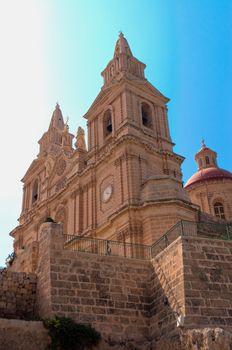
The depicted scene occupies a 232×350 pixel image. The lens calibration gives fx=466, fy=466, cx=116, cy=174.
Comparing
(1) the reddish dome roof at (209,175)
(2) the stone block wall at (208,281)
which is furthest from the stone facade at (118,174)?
(2) the stone block wall at (208,281)

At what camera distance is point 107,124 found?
109 feet

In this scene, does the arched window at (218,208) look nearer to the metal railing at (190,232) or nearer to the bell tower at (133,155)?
the bell tower at (133,155)

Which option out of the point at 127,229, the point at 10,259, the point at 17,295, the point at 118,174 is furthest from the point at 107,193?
the point at 17,295

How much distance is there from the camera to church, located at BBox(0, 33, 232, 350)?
13.6 metres

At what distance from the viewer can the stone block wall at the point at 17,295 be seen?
1470 cm

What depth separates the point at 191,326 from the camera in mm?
12516

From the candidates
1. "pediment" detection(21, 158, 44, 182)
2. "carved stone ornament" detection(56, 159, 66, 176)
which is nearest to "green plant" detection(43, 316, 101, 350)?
"carved stone ornament" detection(56, 159, 66, 176)

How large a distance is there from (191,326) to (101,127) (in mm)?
21916

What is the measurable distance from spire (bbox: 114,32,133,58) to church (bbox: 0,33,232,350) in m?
0.11

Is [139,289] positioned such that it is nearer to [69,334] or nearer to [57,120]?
[69,334]

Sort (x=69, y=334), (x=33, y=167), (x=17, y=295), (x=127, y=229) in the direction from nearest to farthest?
(x=69, y=334)
(x=17, y=295)
(x=127, y=229)
(x=33, y=167)

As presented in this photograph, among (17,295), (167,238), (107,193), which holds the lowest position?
(17,295)

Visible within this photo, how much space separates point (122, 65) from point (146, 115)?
13.5ft

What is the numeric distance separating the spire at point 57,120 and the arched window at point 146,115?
41.5ft
